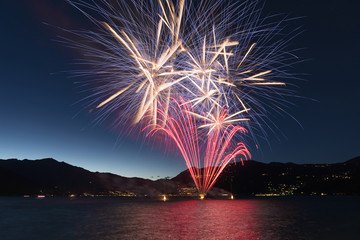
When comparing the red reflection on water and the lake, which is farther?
the lake

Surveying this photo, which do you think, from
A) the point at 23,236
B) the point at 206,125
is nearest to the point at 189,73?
the point at 206,125

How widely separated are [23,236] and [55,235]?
4177 millimetres

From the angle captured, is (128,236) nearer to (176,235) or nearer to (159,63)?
(176,235)

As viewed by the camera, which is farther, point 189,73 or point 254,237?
point 254,237

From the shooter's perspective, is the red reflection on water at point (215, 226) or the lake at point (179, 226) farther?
the lake at point (179, 226)

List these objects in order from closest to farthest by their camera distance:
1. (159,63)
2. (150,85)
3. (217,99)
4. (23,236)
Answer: (159,63) → (150,85) → (217,99) → (23,236)

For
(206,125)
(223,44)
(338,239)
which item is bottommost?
(338,239)

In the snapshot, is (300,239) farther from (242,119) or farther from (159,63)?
(159,63)

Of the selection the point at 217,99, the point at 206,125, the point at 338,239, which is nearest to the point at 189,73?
the point at 217,99

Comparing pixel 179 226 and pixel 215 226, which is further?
pixel 215 226

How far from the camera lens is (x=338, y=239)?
116ft

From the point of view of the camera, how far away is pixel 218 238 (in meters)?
32.1

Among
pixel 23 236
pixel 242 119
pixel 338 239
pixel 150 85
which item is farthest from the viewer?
pixel 23 236

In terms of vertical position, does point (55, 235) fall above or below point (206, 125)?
below
